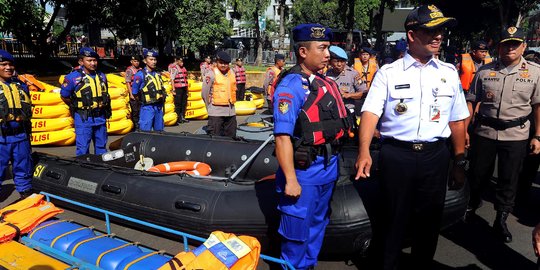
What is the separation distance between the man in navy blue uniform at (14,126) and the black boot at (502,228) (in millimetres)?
4897

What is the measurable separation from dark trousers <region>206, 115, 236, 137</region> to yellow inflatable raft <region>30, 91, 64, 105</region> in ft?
10.5

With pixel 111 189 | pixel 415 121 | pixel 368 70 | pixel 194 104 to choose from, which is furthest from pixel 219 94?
pixel 194 104

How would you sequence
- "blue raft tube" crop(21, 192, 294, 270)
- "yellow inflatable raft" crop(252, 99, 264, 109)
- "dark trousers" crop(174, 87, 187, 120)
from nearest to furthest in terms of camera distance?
"blue raft tube" crop(21, 192, 294, 270)
"dark trousers" crop(174, 87, 187, 120)
"yellow inflatable raft" crop(252, 99, 264, 109)

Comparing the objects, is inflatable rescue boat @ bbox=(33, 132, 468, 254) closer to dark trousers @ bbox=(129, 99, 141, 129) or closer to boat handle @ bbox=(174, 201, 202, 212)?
boat handle @ bbox=(174, 201, 202, 212)

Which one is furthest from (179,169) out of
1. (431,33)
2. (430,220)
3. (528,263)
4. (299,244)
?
(528,263)

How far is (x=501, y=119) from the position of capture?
11.6ft

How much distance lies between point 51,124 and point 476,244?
6802 mm

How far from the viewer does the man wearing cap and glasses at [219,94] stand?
227 inches

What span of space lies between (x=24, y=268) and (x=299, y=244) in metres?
1.73

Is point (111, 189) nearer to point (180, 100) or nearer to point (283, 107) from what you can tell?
point (283, 107)

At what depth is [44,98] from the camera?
23.5 ft

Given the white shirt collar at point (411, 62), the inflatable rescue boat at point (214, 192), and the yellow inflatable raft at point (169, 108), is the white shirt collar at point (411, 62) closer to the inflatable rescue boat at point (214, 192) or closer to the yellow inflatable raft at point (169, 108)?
the inflatable rescue boat at point (214, 192)

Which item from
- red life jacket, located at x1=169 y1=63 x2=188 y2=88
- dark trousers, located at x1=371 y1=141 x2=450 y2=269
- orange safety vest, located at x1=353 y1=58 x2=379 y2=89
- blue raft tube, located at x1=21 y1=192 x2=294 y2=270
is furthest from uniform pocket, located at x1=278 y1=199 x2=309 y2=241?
red life jacket, located at x1=169 y1=63 x2=188 y2=88

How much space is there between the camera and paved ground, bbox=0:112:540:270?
333 centimetres
